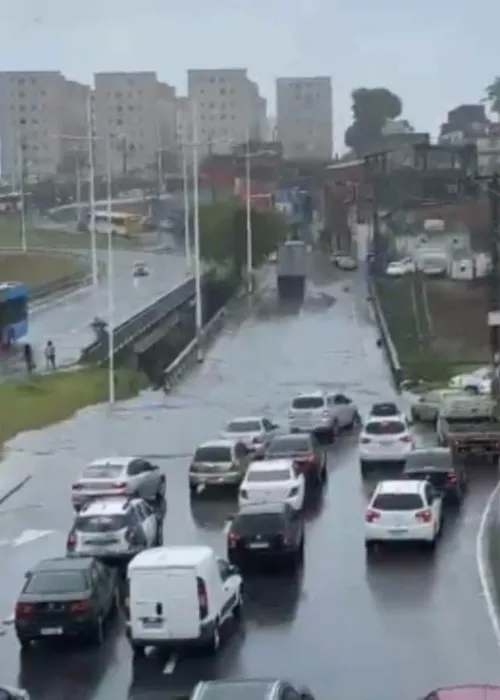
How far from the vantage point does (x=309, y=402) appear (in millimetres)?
47312

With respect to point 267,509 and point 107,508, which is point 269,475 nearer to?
point 267,509

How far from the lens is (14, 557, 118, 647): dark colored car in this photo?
23.6 metres

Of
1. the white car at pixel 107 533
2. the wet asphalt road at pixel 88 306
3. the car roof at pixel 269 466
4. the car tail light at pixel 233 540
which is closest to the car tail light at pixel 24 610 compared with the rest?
the white car at pixel 107 533

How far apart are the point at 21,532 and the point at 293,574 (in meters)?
7.64

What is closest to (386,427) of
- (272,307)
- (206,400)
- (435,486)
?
(435,486)

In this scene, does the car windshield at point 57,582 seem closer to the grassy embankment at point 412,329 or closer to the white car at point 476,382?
the white car at point 476,382

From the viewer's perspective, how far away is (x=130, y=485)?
35375mm

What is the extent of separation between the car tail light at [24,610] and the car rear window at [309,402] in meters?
23.8

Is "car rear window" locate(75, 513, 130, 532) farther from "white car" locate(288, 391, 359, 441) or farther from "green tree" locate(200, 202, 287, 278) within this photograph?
"green tree" locate(200, 202, 287, 278)

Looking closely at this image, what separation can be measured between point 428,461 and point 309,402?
1224 centimetres

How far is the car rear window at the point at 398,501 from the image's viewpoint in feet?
99.5

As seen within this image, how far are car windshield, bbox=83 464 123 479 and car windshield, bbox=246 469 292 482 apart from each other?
3341mm

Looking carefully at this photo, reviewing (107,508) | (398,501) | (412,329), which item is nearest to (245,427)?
(398,501)

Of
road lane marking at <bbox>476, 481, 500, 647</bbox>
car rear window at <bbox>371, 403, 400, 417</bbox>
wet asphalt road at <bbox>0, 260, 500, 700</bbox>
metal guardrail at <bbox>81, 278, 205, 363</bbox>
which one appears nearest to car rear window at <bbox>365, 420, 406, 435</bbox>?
wet asphalt road at <bbox>0, 260, 500, 700</bbox>
